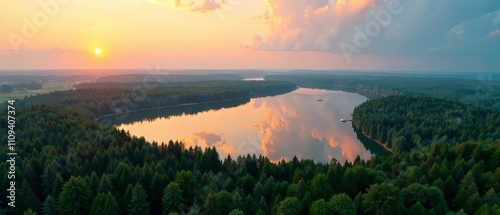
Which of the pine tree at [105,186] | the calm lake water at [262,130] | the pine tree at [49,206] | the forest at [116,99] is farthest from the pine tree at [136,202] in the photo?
the forest at [116,99]

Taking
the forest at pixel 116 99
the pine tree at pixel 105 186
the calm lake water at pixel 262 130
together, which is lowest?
the calm lake water at pixel 262 130

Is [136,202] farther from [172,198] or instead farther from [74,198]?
[74,198]

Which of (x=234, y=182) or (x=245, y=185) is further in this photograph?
(x=234, y=182)

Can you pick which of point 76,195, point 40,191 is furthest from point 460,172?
point 40,191

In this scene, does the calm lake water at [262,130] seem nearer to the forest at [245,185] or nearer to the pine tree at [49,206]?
the forest at [245,185]

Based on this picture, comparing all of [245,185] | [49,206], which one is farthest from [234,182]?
[49,206]

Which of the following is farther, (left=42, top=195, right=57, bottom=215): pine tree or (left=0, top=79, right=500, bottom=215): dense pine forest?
(left=42, top=195, right=57, bottom=215): pine tree

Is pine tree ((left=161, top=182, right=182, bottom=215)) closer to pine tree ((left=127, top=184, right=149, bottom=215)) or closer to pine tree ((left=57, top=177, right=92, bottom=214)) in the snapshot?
pine tree ((left=127, top=184, right=149, bottom=215))

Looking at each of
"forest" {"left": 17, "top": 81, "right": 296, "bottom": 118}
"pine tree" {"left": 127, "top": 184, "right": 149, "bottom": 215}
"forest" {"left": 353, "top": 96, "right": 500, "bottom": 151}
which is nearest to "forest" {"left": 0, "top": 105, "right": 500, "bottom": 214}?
"pine tree" {"left": 127, "top": 184, "right": 149, "bottom": 215}
